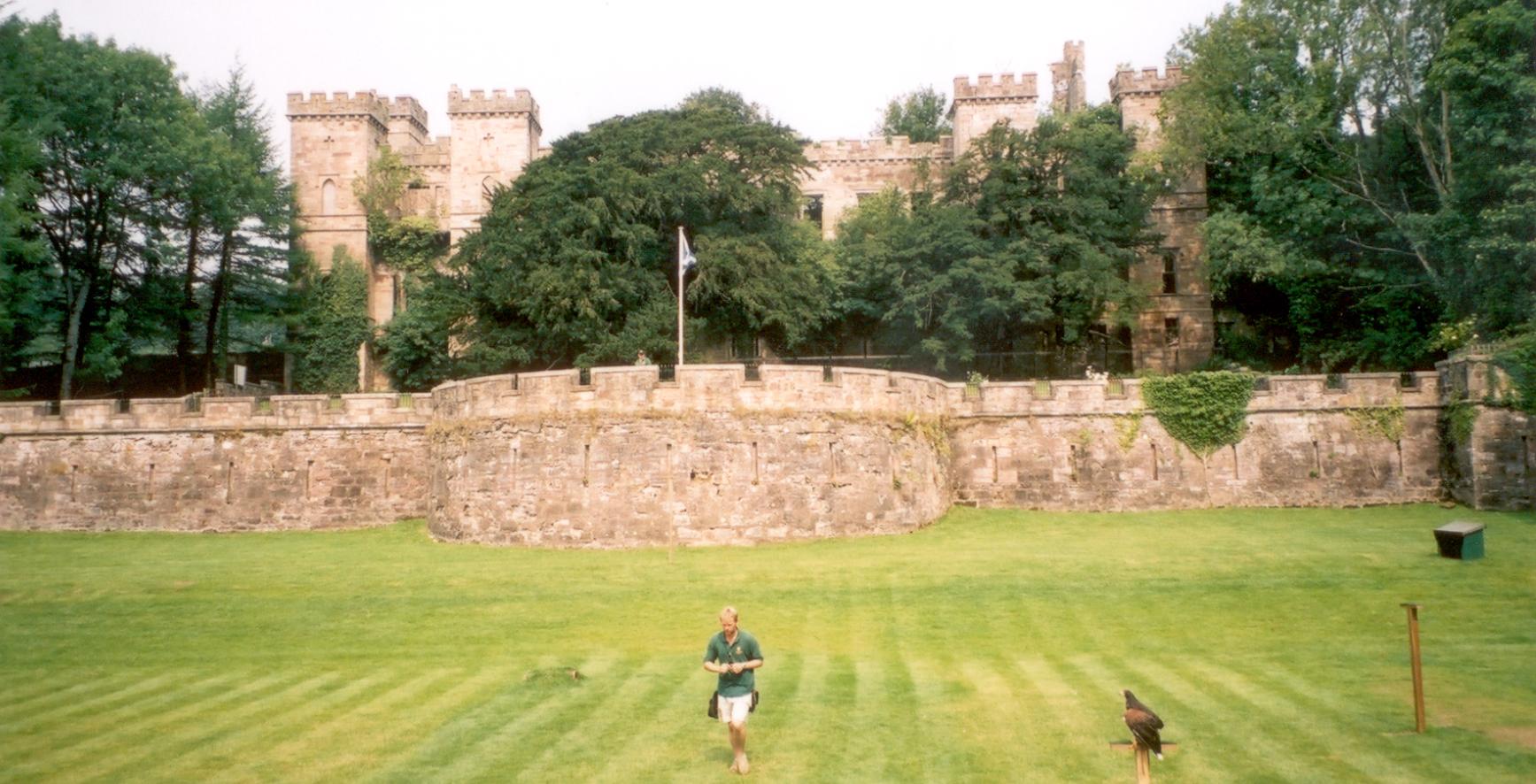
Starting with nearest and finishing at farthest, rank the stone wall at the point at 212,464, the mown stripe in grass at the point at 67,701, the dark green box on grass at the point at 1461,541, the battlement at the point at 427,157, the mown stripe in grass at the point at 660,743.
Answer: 1. the mown stripe in grass at the point at 660,743
2. the mown stripe in grass at the point at 67,701
3. the dark green box on grass at the point at 1461,541
4. the stone wall at the point at 212,464
5. the battlement at the point at 427,157

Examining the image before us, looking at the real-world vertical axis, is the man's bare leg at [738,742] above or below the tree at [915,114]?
below

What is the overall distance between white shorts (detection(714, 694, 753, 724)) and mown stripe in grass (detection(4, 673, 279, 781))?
585 cm

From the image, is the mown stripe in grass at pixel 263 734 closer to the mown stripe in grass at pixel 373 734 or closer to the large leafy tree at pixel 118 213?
the mown stripe in grass at pixel 373 734

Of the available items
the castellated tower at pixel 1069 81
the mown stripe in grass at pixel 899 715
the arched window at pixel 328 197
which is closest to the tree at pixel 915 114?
the castellated tower at pixel 1069 81

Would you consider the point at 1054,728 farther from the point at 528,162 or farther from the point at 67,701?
the point at 528,162

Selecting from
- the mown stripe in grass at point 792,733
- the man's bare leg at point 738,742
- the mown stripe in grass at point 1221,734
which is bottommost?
the mown stripe in grass at point 792,733

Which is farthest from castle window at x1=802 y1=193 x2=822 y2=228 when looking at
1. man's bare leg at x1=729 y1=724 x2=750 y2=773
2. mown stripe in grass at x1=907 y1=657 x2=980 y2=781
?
man's bare leg at x1=729 y1=724 x2=750 y2=773

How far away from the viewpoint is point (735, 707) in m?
10.7

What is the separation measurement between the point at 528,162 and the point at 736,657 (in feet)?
135

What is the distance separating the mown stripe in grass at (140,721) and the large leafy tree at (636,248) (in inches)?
905

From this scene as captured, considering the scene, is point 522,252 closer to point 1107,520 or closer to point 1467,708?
point 1107,520

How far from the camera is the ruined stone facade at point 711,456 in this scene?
2478 cm

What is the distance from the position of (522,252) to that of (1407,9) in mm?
28178

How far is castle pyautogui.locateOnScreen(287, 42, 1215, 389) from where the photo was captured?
4781cm
